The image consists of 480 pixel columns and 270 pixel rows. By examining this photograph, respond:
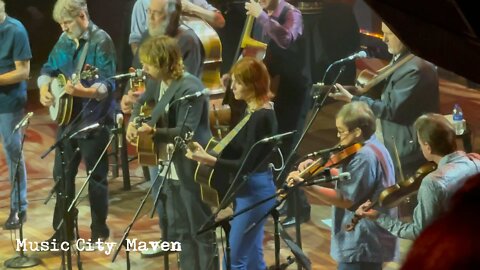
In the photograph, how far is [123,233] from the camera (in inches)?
187

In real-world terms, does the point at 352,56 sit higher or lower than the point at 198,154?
higher

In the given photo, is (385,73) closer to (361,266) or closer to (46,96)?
(361,266)

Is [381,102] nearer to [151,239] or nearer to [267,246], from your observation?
[267,246]

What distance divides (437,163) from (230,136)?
110 cm

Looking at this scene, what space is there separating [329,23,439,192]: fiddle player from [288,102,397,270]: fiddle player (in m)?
0.05

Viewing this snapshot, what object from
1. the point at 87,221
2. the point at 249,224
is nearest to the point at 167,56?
the point at 249,224

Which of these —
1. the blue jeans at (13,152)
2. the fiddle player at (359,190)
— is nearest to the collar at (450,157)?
the fiddle player at (359,190)

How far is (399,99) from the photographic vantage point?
3527 millimetres

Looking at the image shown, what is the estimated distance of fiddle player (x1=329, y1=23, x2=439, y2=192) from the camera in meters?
3.43

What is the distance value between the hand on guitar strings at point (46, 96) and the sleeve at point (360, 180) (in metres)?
1.93

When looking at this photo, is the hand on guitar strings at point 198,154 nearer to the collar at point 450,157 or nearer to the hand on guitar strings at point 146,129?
the hand on guitar strings at point 146,129

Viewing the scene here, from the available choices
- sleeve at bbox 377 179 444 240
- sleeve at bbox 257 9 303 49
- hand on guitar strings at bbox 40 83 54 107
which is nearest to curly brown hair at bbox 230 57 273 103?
sleeve at bbox 257 9 303 49

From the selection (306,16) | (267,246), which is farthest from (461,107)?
(267,246)

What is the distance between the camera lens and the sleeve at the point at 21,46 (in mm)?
4875
